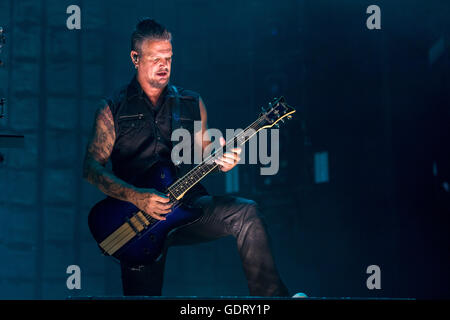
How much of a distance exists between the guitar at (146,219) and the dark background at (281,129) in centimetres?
151

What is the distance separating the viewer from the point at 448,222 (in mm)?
4379

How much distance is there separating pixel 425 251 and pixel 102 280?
280 cm

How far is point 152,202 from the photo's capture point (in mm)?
3283

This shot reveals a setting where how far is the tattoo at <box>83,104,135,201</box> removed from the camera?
3.40 metres

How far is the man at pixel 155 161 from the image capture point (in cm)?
321

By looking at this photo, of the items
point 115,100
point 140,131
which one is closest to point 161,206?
point 140,131

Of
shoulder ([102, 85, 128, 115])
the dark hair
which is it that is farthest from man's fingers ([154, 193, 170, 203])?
the dark hair

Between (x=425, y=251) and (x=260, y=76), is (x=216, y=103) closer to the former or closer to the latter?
(x=260, y=76)

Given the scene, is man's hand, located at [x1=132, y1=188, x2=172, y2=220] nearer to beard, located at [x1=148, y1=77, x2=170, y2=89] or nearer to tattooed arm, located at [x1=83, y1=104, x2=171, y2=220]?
tattooed arm, located at [x1=83, y1=104, x2=171, y2=220]

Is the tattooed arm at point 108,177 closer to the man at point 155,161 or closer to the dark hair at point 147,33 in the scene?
the man at point 155,161

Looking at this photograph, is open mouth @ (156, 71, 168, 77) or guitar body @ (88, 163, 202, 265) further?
open mouth @ (156, 71, 168, 77)

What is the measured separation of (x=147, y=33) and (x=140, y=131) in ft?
2.10

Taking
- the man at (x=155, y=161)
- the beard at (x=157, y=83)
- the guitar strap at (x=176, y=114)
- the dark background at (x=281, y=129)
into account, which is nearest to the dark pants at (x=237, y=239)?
the man at (x=155, y=161)

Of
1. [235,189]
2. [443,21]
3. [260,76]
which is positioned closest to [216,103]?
[260,76]
